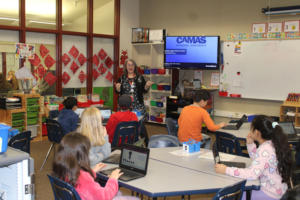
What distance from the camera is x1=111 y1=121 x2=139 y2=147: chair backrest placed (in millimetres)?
4254

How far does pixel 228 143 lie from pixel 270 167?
113cm

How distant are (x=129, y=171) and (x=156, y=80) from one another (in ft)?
20.7

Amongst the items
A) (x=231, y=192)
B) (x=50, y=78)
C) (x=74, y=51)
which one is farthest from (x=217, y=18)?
(x=231, y=192)

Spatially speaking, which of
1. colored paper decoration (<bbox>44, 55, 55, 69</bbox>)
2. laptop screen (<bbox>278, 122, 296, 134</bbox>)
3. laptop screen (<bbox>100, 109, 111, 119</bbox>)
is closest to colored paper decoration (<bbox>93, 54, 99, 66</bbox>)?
colored paper decoration (<bbox>44, 55, 55, 69</bbox>)

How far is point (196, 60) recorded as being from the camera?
7797 millimetres

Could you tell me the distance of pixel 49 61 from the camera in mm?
7734

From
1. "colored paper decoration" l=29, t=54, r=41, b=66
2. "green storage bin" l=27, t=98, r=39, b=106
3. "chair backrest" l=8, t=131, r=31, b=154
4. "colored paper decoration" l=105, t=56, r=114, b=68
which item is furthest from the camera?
"colored paper decoration" l=105, t=56, r=114, b=68

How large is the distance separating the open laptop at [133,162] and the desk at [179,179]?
64 mm

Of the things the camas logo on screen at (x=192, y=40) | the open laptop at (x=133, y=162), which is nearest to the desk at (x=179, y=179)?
the open laptop at (x=133, y=162)

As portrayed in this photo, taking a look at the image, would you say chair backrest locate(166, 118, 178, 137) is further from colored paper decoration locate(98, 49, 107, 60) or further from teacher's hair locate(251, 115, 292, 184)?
colored paper decoration locate(98, 49, 107, 60)

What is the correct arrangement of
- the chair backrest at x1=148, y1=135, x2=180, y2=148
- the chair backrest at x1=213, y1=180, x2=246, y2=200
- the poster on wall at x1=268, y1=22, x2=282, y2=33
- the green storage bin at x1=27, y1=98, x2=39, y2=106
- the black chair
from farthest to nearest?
1. the poster on wall at x1=268, y1=22, x2=282, y2=33
2. the green storage bin at x1=27, y1=98, x2=39, y2=106
3. the black chair
4. the chair backrest at x1=148, y1=135, x2=180, y2=148
5. the chair backrest at x1=213, y1=180, x2=246, y2=200

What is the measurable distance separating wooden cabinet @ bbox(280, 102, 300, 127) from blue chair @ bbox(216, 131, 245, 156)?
2.98 m

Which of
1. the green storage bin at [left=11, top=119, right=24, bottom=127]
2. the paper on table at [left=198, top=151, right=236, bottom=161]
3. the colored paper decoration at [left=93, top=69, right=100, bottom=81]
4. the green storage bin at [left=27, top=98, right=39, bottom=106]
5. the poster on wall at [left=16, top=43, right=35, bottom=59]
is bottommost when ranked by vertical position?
the green storage bin at [left=11, top=119, right=24, bottom=127]

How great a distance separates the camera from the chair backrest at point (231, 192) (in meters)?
2.07
